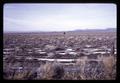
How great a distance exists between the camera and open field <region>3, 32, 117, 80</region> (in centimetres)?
201

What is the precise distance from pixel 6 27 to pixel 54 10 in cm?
58

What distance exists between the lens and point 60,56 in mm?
2025

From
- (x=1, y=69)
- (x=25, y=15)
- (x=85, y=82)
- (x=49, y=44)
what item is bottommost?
(x=85, y=82)

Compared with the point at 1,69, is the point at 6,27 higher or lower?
higher

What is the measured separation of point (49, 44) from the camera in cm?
205

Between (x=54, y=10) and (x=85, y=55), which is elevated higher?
(x=54, y=10)

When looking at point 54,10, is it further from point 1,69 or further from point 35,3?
point 1,69

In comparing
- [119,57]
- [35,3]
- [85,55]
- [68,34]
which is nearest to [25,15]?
[35,3]

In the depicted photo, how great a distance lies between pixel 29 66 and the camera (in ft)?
6.67

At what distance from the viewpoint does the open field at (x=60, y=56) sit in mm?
2006

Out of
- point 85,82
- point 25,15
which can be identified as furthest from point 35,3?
point 85,82

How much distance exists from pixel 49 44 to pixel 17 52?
0.38 metres

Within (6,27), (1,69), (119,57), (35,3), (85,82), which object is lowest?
(85,82)

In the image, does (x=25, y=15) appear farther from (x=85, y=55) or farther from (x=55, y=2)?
(x=85, y=55)
